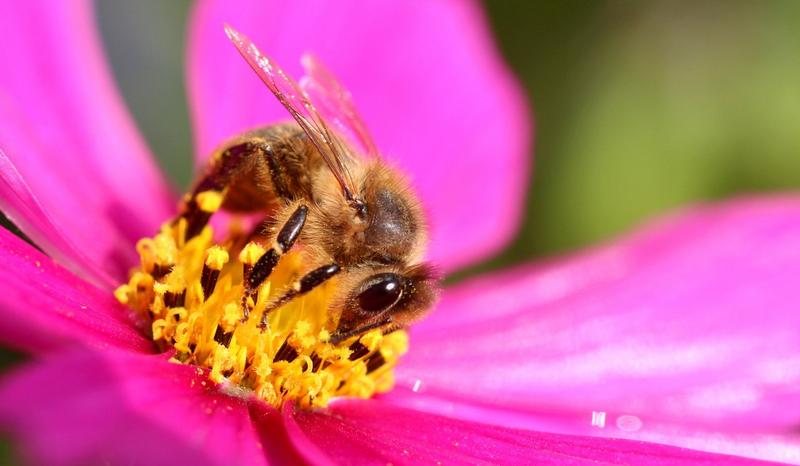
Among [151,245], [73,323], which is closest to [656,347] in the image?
[151,245]

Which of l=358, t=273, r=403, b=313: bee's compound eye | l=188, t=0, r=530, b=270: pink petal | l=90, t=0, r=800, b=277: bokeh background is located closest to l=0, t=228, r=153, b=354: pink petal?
l=358, t=273, r=403, b=313: bee's compound eye

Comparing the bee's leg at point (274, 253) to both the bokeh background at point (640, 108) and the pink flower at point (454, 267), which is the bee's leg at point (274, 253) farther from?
the bokeh background at point (640, 108)

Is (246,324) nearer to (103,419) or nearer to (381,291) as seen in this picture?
(381,291)

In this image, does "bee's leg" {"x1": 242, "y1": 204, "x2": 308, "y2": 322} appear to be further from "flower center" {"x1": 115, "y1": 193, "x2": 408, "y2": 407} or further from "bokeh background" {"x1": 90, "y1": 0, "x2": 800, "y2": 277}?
"bokeh background" {"x1": 90, "y1": 0, "x2": 800, "y2": 277}

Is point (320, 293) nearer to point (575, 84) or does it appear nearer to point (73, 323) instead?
point (73, 323)

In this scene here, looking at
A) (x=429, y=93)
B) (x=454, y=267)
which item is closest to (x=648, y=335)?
(x=454, y=267)
